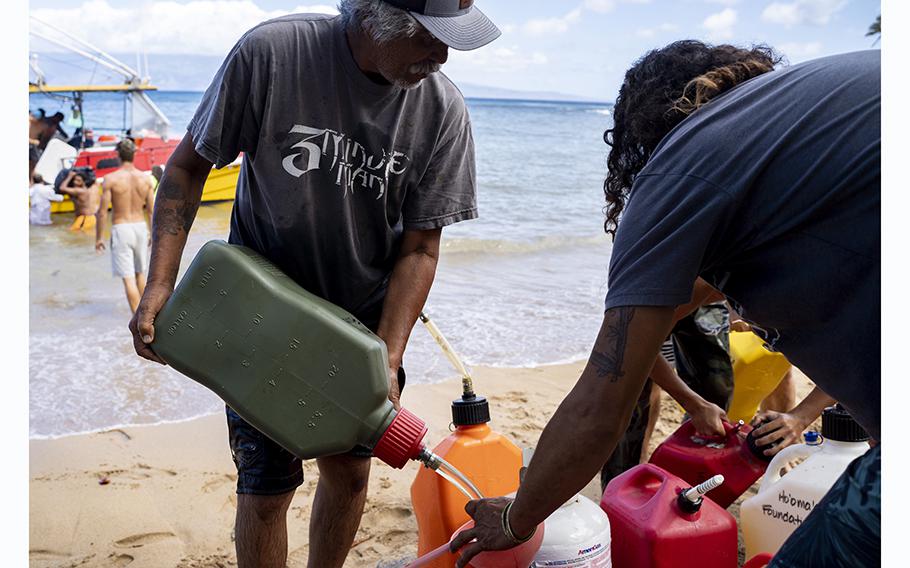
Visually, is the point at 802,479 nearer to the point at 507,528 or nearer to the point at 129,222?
the point at 507,528

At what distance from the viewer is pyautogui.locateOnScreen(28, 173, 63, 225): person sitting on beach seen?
12.8 metres

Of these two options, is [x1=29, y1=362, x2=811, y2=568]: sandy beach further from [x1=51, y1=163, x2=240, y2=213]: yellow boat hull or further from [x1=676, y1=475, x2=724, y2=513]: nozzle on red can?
[x1=51, y1=163, x2=240, y2=213]: yellow boat hull

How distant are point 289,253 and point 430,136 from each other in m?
0.48

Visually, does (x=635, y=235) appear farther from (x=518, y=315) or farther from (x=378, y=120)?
(x=518, y=315)

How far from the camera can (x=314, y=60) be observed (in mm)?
2188

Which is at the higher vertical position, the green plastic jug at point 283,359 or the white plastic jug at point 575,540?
the green plastic jug at point 283,359

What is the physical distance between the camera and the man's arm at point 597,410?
4.58 feet

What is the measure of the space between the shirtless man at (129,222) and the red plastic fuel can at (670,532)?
5.55 metres

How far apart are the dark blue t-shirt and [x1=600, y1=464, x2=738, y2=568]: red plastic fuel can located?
86 centimetres

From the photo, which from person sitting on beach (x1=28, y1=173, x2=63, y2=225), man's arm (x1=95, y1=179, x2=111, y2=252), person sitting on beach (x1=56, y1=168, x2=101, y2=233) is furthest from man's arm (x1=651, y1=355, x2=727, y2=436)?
person sitting on beach (x1=28, y1=173, x2=63, y2=225)

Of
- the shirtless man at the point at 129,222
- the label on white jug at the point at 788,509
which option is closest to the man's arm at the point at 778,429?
the label on white jug at the point at 788,509

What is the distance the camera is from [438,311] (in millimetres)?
6922

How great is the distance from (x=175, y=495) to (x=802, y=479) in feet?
7.94

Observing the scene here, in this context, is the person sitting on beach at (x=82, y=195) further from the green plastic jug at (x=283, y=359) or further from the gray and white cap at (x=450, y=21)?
the gray and white cap at (x=450, y=21)
